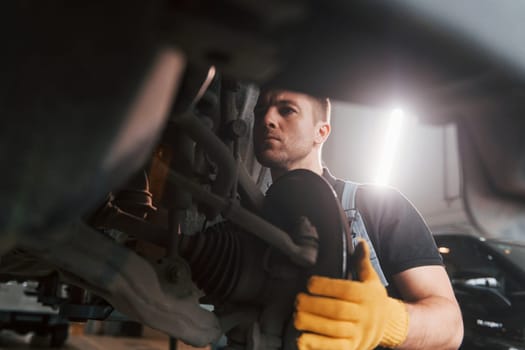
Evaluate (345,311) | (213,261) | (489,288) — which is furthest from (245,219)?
(489,288)

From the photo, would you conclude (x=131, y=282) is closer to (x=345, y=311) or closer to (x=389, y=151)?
(x=345, y=311)

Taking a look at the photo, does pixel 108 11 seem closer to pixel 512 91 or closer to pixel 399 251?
pixel 512 91

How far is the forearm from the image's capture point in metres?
1.07

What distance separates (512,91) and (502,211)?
0.15 metres

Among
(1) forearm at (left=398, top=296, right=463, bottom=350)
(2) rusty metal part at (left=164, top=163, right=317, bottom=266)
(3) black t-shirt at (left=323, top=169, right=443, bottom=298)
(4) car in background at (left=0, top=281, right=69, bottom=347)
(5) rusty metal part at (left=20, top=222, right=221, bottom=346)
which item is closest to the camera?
(5) rusty metal part at (left=20, top=222, right=221, bottom=346)

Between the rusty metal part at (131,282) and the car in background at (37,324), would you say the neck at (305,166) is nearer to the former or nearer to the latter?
the rusty metal part at (131,282)

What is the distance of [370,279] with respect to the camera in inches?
36.6

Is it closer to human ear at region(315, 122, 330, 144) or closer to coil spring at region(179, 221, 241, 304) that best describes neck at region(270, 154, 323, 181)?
human ear at region(315, 122, 330, 144)

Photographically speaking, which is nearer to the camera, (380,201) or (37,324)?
(380,201)

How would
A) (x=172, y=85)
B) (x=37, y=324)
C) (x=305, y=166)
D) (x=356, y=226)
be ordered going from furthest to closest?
(x=37, y=324) < (x=305, y=166) < (x=356, y=226) < (x=172, y=85)

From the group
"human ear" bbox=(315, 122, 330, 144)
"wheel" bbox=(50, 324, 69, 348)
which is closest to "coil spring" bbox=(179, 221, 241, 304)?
"human ear" bbox=(315, 122, 330, 144)

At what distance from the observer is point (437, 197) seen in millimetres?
3291

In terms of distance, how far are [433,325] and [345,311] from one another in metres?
0.34

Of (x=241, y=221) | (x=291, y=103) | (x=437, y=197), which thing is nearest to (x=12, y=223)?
(x=241, y=221)
